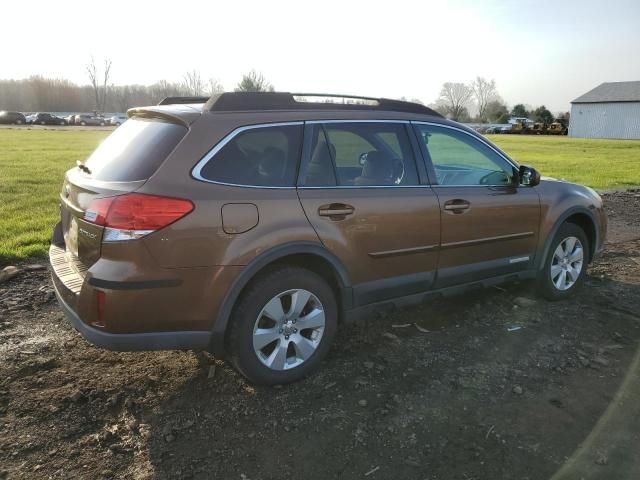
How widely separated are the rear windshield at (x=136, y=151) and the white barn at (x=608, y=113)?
69.2 meters

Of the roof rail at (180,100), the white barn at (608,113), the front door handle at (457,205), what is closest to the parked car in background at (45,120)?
the white barn at (608,113)

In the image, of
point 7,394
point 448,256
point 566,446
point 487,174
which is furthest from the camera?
point 487,174

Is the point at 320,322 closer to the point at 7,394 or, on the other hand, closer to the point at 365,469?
the point at 365,469

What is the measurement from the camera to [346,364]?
148 inches

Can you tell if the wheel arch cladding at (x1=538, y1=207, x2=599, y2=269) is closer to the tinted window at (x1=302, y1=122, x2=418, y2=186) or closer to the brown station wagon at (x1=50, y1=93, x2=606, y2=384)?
the brown station wagon at (x1=50, y1=93, x2=606, y2=384)

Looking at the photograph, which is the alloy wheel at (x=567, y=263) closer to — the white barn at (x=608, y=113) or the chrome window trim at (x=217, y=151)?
the chrome window trim at (x=217, y=151)

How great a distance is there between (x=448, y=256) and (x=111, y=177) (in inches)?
96.6

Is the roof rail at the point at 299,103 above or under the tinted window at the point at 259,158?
above

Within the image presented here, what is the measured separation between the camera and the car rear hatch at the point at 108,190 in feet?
9.48

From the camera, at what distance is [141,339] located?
297cm

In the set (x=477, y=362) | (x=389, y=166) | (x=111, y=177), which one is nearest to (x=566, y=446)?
(x=477, y=362)

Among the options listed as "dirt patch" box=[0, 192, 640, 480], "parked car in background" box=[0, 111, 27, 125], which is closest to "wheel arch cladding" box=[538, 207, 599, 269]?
"dirt patch" box=[0, 192, 640, 480]

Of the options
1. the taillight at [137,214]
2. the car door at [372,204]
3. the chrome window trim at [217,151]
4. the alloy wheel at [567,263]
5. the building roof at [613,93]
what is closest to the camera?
the taillight at [137,214]

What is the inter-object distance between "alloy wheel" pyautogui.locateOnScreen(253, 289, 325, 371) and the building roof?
70.3m
